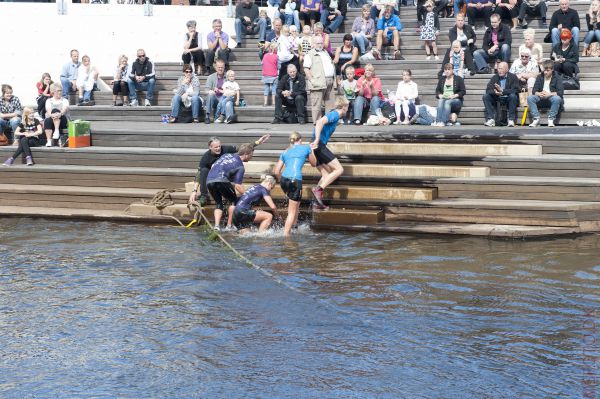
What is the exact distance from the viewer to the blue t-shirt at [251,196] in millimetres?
15867

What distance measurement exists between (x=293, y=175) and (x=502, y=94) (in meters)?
5.55

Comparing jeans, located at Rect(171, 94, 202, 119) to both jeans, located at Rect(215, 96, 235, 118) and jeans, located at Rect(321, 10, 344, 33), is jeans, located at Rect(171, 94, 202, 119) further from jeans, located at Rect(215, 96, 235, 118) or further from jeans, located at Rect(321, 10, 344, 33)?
jeans, located at Rect(321, 10, 344, 33)

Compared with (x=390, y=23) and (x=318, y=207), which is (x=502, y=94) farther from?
(x=318, y=207)

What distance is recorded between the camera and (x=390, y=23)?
23.2m

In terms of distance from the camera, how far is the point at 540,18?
23391 millimetres

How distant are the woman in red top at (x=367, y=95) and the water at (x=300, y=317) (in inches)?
213

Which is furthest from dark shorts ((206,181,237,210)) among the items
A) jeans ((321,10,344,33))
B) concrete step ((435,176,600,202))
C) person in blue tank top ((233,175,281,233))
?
jeans ((321,10,344,33))

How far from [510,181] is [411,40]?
837 cm

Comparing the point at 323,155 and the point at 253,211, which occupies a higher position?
the point at 323,155

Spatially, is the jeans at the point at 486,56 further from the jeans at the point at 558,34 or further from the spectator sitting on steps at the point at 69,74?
the spectator sitting on steps at the point at 69,74

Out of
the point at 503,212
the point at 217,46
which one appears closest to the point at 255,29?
the point at 217,46

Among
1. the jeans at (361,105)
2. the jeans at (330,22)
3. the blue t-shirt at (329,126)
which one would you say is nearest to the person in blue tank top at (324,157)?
the blue t-shirt at (329,126)

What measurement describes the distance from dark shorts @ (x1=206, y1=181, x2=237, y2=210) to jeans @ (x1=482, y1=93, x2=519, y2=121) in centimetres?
594

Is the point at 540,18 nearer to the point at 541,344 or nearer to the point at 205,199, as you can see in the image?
the point at 205,199
